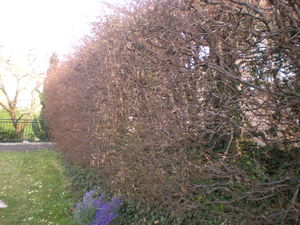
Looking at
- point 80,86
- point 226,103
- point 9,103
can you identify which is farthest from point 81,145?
point 9,103

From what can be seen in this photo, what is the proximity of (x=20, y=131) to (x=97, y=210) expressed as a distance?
12.5 m

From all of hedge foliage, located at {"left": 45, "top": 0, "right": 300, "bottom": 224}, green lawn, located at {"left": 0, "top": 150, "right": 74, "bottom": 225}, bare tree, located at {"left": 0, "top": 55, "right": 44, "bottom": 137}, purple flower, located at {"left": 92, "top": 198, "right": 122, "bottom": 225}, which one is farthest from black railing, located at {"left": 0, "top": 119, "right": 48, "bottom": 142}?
purple flower, located at {"left": 92, "top": 198, "right": 122, "bottom": 225}

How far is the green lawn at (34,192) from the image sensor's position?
19.8 feet

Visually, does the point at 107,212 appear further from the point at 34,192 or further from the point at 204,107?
the point at 34,192

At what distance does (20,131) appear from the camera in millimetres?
Answer: 16094

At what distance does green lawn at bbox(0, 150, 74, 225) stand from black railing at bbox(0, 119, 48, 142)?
311 centimetres

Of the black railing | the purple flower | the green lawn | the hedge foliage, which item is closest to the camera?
the hedge foliage

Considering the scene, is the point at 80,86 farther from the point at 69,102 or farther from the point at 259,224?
the point at 259,224

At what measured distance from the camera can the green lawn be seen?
19.8 feet

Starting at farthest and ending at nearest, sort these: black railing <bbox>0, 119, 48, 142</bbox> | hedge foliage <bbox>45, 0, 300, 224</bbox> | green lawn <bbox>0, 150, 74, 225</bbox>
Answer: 1. black railing <bbox>0, 119, 48, 142</bbox>
2. green lawn <bbox>0, 150, 74, 225</bbox>
3. hedge foliage <bbox>45, 0, 300, 224</bbox>

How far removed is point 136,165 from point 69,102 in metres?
3.89

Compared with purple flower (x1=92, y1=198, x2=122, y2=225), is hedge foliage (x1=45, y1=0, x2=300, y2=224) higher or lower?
higher

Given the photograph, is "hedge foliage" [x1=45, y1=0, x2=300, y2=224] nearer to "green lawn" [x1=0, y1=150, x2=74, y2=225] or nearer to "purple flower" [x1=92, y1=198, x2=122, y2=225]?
"purple flower" [x1=92, y1=198, x2=122, y2=225]

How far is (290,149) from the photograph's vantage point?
2.76 m
